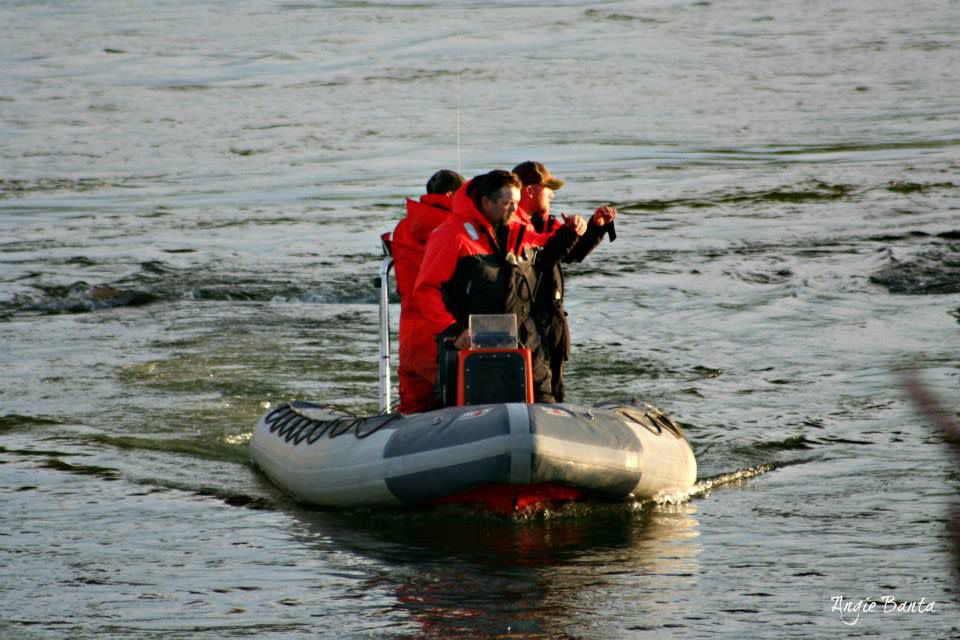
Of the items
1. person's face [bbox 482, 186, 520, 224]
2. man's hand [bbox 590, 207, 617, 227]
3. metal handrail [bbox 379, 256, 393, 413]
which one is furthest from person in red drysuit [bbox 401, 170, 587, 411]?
metal handrail [bbox 379, 256, 393, 413]

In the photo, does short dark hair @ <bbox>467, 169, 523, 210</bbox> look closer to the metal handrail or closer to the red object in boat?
the metal handrail

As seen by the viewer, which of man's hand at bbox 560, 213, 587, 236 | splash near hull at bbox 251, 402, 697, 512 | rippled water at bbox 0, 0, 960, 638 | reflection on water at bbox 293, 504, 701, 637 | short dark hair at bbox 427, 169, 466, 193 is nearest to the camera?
reflection on water at bbox 293, 504, 701, 637

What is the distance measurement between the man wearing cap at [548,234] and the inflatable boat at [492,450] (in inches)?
13.9

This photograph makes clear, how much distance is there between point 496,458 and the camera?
18.9ft

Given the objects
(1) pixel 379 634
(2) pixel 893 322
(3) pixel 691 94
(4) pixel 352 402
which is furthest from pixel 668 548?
(3) pixel 691 94

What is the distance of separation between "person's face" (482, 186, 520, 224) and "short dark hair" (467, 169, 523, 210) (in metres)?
0.02

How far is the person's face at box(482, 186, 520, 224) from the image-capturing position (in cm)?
625

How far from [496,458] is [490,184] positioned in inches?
44.7

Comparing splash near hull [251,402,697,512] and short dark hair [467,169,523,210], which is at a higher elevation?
short dark hair [467,169,523,210]

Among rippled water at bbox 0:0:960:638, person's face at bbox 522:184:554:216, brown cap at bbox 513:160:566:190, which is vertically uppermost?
brown cap at bbox 513:160:566:190

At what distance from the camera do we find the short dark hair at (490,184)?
20.5 feet

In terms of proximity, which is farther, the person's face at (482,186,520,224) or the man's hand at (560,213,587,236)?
the man's hand at (560,213,587,236)

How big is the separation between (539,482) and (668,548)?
62cm

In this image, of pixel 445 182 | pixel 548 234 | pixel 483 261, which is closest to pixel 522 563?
pixel 483 261
